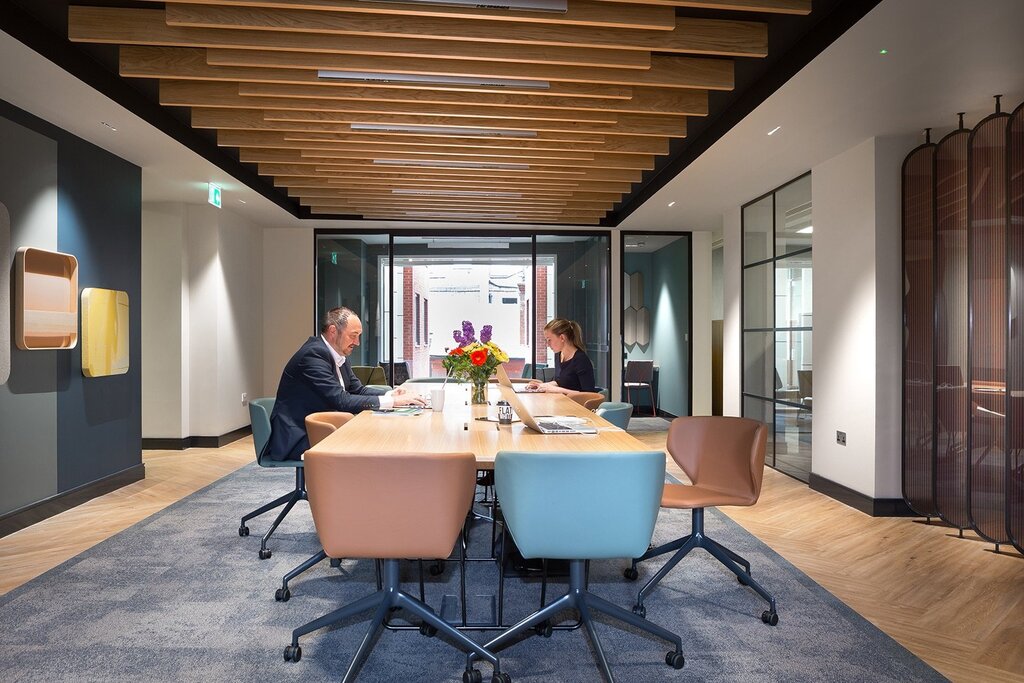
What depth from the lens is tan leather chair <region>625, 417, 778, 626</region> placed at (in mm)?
3006

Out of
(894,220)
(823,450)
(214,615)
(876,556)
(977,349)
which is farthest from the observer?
(823,450)

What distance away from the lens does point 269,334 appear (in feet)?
30.0

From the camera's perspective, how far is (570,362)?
5441 millimetres

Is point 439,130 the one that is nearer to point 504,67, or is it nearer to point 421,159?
point 421,159

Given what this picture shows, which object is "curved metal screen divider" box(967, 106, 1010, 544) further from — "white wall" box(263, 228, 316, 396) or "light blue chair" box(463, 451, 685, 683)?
"white wall" box(263, 228, 316, 396)

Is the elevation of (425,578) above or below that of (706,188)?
below

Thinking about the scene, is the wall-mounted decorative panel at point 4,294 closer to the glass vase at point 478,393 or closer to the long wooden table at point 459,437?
the long wooden table at point 459,437

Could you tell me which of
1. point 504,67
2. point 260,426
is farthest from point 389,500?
point 504,67

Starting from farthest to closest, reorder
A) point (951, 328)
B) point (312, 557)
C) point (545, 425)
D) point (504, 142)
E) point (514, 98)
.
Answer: point (504, 142) → point (514, 98) → point (951, 328) → point (312, 557) → point (545, 425)

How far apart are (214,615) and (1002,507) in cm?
439

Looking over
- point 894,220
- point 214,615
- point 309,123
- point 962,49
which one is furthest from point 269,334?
point 962,49

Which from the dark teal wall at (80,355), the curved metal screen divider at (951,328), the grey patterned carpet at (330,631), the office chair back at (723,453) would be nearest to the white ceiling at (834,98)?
the dark teal wall at (80,355)

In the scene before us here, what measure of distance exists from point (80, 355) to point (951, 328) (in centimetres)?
634

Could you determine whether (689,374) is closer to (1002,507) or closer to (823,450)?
(823,450)
